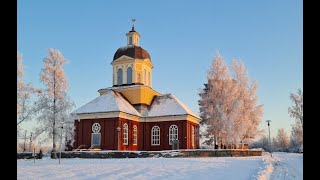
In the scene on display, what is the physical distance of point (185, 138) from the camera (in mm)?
43125

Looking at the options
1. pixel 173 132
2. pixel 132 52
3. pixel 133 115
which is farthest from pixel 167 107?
pixel 132 52

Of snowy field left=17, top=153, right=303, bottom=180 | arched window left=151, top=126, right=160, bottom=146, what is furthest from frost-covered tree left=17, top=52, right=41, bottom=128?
arched window left=151, top=126, right=160, bottom=146

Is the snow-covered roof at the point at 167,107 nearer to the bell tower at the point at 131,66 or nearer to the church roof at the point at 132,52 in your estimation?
the bell tower at the point at 131,66

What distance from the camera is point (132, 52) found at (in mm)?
49719

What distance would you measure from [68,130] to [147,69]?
55.1ft

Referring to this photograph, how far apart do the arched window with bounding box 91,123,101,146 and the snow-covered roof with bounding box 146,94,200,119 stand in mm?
7195

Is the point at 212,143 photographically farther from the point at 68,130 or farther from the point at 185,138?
the point at 68,130

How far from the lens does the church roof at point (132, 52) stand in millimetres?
49594

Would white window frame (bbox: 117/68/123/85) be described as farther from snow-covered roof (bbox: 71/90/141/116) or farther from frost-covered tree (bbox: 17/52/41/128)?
frost-covered tree (bbox: 17/52/41/128)

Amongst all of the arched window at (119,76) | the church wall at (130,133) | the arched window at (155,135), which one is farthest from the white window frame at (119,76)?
the arched window at (155,135)

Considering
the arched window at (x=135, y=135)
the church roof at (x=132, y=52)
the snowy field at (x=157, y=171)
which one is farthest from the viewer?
the church roof at (x=132, y=52)

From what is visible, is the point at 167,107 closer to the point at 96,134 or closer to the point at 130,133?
the point at 130,133

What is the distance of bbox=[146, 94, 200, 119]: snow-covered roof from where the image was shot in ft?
146
